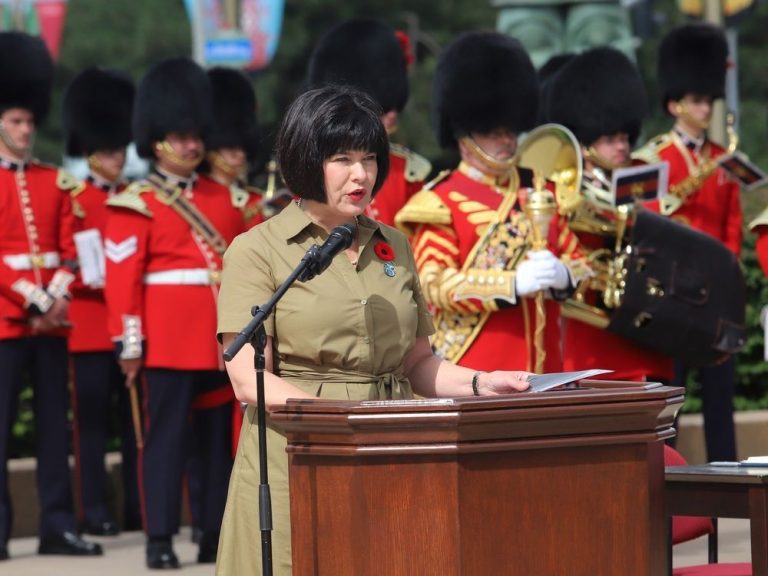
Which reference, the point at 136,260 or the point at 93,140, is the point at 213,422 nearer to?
the point at 136,260

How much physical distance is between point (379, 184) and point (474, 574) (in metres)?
1.09

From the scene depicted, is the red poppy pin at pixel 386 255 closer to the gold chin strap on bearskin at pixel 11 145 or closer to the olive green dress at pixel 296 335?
the olive green dress at pixel 296 335

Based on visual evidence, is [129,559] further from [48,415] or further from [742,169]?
[742,169]

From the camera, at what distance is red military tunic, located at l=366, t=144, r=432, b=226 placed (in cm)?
774

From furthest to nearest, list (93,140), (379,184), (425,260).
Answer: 1. (93,140)
2. (425,260)
3. (379,184)

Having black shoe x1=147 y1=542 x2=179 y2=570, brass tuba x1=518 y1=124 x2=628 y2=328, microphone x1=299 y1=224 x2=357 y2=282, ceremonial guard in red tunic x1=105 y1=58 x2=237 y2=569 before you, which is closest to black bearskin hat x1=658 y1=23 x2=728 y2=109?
brass tuba x1=518 y1=124 x2=628 y2=328

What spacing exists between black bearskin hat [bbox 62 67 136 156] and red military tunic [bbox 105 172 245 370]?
68.7 inches

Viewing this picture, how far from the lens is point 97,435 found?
29.0ft

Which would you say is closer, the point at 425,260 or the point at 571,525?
the point at 571,525

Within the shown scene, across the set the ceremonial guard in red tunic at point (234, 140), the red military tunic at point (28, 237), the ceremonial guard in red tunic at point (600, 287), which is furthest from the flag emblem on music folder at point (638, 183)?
the red military tunic at point (28, 237)

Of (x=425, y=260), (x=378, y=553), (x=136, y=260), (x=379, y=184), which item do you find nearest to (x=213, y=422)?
(x=136, y=260)

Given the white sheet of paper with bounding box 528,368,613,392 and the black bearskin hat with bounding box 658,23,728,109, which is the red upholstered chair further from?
the black bearskin hat with bounding box 658,23,728,109

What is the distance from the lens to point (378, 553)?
3605 millimetres

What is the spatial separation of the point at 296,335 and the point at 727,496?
97cm
